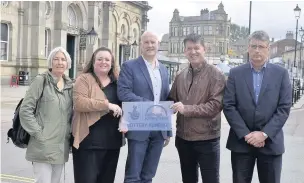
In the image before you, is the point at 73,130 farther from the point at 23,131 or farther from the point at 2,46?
the point at 2,46

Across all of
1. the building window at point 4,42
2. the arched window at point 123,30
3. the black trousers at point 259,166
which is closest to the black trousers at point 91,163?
the black trousers at point 259,166

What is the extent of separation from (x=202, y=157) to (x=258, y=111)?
862 mm

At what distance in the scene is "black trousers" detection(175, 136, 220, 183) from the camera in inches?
175

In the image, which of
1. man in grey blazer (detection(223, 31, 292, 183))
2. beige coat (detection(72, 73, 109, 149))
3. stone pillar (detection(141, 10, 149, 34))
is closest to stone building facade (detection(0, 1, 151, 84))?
stone pillar (detection(141, 10, 149, 34))

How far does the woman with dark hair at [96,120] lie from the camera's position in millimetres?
4238

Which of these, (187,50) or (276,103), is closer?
(276,103)

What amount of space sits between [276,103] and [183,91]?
3.36 feet

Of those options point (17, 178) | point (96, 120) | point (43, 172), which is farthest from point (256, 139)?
point (17, 178)

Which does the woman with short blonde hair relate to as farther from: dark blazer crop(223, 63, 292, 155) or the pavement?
dark blazer crop(223, 63, 292, 155)

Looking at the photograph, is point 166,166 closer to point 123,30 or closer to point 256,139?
point 256,139

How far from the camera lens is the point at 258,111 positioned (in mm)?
4066

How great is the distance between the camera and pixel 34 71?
2795cm

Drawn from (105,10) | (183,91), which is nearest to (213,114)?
(183,91)

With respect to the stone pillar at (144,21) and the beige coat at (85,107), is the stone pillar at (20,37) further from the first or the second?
the beige coat at (85,107)
